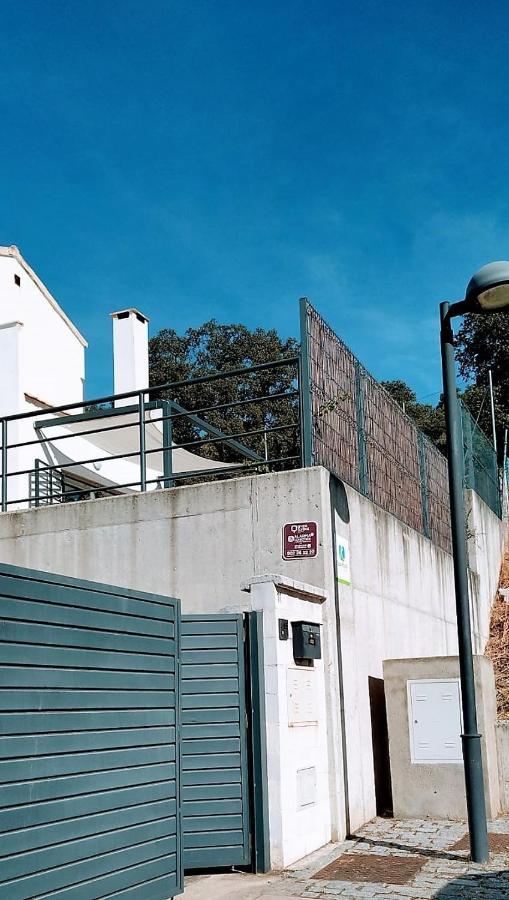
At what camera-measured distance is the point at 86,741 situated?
17.0 feet

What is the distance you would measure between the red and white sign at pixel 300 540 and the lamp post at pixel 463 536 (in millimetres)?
1473

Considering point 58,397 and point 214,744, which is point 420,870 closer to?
point 214,744

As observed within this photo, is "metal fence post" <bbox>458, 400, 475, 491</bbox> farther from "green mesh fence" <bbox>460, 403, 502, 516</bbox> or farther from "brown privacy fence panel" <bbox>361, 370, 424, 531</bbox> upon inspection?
"brown privacy fence panel" <bbox>361, 370, 424, 531</bbox>

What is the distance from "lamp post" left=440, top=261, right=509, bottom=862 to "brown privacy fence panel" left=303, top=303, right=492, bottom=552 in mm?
1639

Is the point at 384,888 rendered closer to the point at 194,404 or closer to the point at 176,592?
the point at 176,592

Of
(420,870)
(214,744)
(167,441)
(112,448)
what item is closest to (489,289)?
(214,744)

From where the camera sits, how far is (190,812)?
24.3 feet

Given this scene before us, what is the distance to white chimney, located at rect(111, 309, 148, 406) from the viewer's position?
18.7m

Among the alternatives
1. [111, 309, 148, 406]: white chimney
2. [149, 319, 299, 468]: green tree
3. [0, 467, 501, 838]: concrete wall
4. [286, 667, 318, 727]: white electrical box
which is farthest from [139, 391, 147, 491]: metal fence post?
[149, 319, 299, 468]: green tree

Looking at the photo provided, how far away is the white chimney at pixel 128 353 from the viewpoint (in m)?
18.7

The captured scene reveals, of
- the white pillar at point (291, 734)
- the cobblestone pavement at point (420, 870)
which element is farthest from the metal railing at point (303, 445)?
the cobblestone pavement at point (420, 870)

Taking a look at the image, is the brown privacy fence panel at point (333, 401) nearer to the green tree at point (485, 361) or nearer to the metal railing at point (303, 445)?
the metal railing at point (303, 445)

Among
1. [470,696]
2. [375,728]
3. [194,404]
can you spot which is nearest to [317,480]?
[470,696]

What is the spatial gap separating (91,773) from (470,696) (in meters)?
3.49
